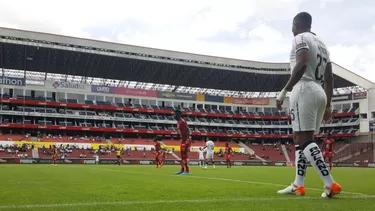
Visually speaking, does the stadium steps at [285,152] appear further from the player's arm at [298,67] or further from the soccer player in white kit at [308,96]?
the player's arm at [298,67]

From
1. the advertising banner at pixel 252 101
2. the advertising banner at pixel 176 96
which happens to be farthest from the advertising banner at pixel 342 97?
the advertising banner at pixel 176 96

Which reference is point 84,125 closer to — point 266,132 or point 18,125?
point 18,125

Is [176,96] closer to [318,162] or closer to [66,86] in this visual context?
[66,86]

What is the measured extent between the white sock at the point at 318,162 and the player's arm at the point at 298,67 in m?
0.79

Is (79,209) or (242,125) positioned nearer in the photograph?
(79,209)

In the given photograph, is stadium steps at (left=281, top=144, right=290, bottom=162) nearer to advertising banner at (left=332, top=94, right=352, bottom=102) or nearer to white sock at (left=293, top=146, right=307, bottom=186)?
advertising banner at (left=332, top=94, right=352, bottom=102)

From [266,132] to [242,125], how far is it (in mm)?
5375

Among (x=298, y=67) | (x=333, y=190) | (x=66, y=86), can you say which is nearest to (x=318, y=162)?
(x=333, y=190)

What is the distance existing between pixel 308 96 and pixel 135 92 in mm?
73247

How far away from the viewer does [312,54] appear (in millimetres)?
6359

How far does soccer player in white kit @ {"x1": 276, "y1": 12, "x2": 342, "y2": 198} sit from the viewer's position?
6.02 metres

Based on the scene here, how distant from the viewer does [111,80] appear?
251 feet

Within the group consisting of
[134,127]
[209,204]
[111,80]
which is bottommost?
[209,204]

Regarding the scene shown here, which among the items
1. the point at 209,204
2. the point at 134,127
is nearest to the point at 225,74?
the point at 134,127
